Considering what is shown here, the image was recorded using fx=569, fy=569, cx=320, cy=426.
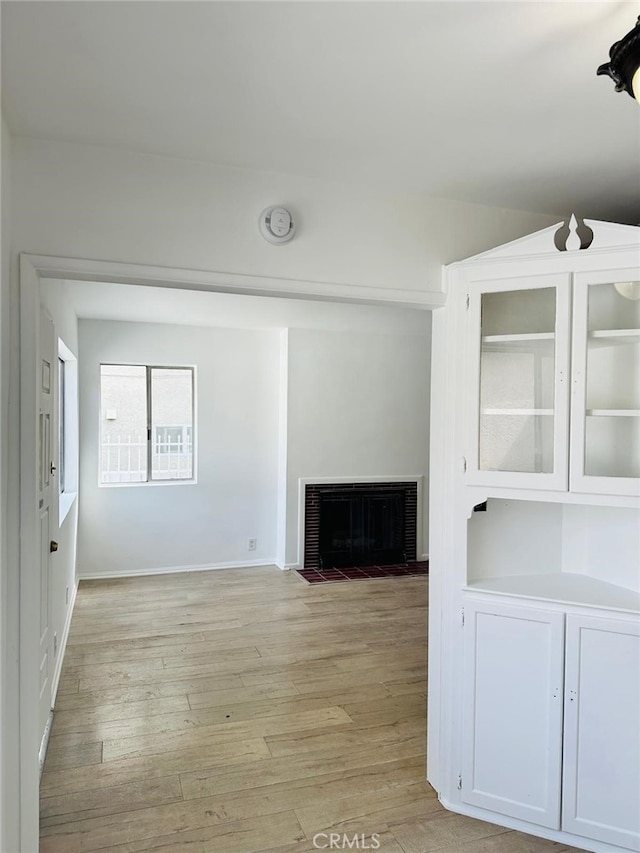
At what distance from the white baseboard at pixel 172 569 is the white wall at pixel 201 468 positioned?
29 mm

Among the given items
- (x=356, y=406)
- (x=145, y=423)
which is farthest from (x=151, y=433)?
(x=356, y=406)

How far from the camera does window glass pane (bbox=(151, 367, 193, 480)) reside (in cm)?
600

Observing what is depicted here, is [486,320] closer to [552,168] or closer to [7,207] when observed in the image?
[552,168]

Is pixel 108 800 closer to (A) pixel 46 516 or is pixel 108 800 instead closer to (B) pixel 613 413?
(A) pixel 46 516

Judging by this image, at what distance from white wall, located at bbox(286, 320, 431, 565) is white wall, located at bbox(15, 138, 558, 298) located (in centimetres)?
338

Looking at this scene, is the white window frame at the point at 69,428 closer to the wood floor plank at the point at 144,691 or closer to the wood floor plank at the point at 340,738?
the wood floor plank at the point at 144,691

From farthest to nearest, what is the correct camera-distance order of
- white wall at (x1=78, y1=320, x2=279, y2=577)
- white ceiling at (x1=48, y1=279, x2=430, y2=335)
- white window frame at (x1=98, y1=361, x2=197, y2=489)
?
1. white window frame at (x1=98, y1=361, x2=197, y2=489)
2. white wall at (x1=78, y1=320, x2=279, y2=577)
3. white ceiling at (x1=48, y1=279, x2=430, y2=335)

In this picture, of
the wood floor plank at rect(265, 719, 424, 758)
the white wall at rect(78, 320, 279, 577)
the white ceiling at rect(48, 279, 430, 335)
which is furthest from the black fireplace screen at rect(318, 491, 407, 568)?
the wood floor plank at rect(265, 719, 424, 758)

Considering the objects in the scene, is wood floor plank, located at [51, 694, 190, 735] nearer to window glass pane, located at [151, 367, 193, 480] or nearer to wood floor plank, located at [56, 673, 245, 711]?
wood floor plank, located at [56, 673, 245, 711]

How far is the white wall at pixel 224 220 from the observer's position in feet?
6.47

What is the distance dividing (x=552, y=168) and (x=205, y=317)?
385cm

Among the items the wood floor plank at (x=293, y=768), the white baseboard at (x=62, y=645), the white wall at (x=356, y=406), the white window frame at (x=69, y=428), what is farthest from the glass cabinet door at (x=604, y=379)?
the white window frame at (x=69, y=428)

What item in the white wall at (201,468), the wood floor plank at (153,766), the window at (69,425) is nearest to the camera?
the wood floor plank at (153,766)

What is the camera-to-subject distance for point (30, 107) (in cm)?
175
